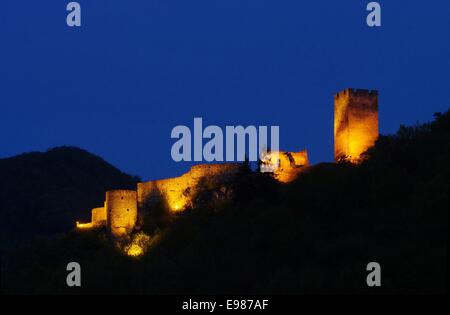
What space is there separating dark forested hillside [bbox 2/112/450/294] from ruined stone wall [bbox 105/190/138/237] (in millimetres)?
802

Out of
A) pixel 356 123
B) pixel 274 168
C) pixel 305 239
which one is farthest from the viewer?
pixel 356 123

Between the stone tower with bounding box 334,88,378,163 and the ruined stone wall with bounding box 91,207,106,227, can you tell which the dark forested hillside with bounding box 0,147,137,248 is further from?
the stone tower with bounding box 334,88,378,163

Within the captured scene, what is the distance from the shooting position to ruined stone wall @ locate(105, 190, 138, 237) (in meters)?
43.5

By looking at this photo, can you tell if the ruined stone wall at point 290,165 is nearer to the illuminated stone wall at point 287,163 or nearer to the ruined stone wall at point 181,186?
the illuminated stone wall at point 287,163

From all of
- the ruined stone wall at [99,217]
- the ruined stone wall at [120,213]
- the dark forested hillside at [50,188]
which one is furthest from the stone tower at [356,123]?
the dark forested hillside at [50,188]

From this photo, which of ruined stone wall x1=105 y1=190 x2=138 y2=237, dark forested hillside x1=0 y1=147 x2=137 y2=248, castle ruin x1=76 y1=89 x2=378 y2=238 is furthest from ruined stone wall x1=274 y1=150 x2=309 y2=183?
dark forested hillside x1=0 y1=147 x2=137 y2=248

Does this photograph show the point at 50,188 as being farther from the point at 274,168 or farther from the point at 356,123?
the point at 356,123

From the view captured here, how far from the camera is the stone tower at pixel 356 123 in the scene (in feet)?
142

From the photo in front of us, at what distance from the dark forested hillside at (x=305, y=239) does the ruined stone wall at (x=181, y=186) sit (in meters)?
1.06

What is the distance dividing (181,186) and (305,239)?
11.4 meters

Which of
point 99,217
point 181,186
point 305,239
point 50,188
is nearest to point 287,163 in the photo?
point 181,186

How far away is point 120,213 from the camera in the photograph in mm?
43688
